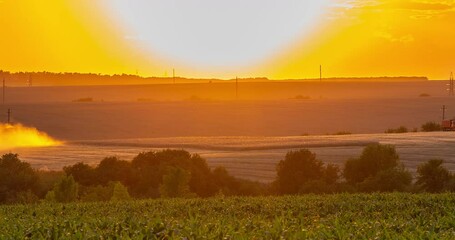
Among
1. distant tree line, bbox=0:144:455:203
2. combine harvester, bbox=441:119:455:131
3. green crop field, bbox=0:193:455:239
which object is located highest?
combine harvester, bbox=441:119:455:131

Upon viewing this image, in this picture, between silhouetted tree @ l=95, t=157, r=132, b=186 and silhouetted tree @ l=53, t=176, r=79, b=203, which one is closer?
silhouetted tree @ l=53, t=176, r=79, b=203

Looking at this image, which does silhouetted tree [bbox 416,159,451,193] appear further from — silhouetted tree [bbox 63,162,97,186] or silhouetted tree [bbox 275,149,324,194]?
silhouetted tree [bbox 63,162,97,186]

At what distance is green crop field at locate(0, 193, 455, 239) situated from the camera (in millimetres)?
11656

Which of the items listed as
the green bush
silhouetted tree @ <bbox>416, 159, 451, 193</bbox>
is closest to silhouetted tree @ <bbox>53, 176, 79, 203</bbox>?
the green bush

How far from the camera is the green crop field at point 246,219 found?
11656 mm

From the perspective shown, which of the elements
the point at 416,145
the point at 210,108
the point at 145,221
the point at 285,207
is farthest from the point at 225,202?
the point at 210,108

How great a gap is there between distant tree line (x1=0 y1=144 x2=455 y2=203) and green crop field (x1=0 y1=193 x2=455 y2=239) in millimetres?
11423

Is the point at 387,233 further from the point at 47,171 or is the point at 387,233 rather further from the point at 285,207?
the point at 47,171

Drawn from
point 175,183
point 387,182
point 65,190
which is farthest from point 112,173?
point 65,190

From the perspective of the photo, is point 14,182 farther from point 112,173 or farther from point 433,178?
point 433,178

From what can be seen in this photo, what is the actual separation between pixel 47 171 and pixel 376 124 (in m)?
65.2

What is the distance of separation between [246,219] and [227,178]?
2597 centimetres

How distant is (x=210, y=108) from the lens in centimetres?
12781

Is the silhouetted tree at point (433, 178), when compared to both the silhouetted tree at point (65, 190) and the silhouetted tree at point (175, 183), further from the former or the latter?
the silhouetted tree at point (65, 190)
